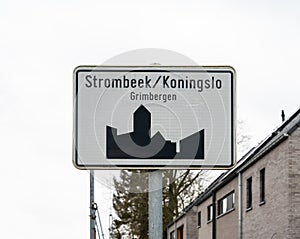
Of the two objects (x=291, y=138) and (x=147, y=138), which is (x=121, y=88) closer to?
(x=147, y=138)

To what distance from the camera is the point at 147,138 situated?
13.2 ft

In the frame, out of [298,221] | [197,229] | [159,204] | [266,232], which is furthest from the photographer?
[197,229]

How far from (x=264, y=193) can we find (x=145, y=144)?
24.1m

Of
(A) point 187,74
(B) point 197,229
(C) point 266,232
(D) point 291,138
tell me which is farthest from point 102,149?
(B) point 197,229

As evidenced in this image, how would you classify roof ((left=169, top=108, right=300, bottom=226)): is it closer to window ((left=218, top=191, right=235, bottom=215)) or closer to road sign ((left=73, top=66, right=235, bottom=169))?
window ((left=218, top=191, right=235, bottom=215))

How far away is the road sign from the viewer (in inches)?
158

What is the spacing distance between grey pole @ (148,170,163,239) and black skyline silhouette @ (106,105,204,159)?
0.10m

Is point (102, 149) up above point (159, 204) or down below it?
above

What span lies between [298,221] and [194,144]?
20515mm

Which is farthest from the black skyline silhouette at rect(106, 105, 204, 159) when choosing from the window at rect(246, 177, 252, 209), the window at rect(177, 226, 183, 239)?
the window at rect(177, 226, 183, 239)

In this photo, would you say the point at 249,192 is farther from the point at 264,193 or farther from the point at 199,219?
the point at 199,219

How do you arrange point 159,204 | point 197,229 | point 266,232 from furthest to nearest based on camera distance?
1. point 197,229
2. point 266,232
3. point 159,204

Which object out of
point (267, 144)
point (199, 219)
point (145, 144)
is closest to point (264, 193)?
point (267, 144)

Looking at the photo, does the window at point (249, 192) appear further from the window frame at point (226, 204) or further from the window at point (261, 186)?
the window frame at point (226, 204)
